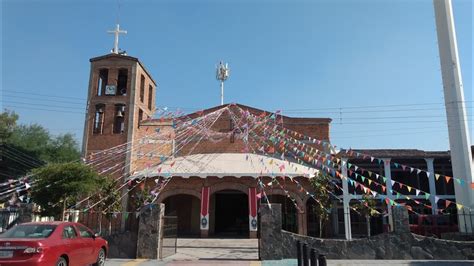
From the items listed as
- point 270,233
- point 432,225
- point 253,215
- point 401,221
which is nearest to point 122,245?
point 270,233

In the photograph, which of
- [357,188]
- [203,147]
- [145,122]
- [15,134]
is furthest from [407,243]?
[15,134]

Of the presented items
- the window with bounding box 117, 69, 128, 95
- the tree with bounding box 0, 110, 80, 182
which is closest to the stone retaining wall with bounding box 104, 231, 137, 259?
the window with bounding box 117, 69, 128, 95

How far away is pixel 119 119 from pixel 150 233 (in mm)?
16444

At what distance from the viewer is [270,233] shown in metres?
12.8

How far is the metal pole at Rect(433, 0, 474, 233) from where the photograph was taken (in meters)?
17.7

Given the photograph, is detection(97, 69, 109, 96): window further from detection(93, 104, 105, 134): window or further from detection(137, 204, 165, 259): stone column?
detection(137, 204, 165, 259): stone column

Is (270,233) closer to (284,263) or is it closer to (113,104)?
(284,263)

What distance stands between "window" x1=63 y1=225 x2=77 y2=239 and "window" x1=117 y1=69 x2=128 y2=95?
1939cm

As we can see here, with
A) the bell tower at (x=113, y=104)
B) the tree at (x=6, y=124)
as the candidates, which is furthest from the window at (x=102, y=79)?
the tree at (x=6, y=124)

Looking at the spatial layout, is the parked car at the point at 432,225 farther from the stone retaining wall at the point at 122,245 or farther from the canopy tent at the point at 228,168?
the stone retaining wall at the point at 122,245

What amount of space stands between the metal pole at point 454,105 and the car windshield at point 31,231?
17.0 metres

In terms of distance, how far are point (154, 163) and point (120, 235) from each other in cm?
1377

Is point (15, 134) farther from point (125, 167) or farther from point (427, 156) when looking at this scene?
point (427, 156)

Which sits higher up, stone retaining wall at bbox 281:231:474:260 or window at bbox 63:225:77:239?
window at bbox 63:225:77:239
